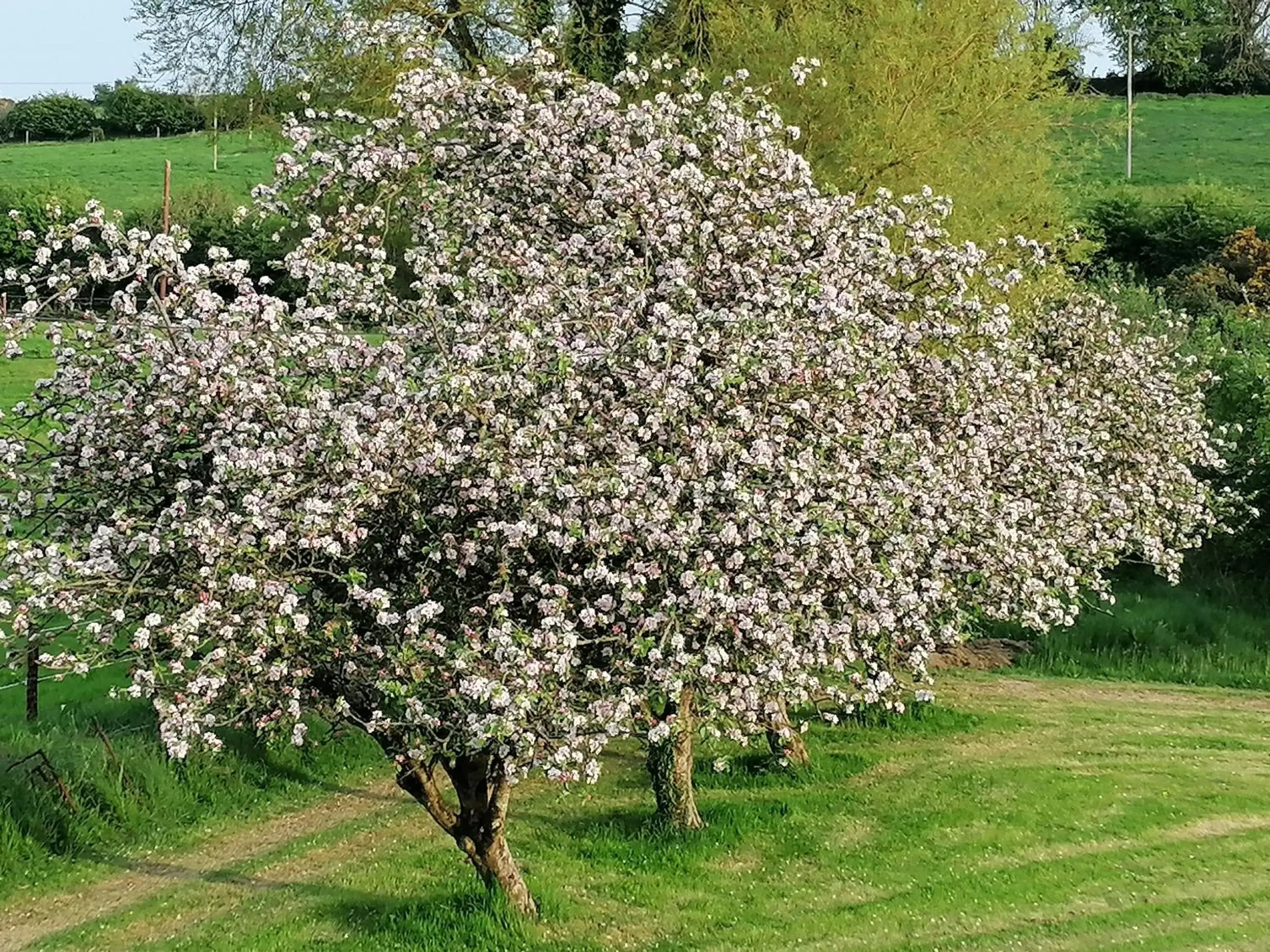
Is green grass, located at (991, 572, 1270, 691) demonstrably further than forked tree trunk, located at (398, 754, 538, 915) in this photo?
Yes

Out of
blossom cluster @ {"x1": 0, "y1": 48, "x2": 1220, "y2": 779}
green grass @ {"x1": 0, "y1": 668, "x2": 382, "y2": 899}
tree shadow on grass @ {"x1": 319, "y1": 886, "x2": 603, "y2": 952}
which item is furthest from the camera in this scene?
green grass @ {"x1": 0, "y1": 668, "x2": 382, "y2": 899}

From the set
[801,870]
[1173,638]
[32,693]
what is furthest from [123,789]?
[1173,638]

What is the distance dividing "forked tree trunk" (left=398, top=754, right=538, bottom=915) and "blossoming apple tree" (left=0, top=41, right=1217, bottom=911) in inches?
1.2

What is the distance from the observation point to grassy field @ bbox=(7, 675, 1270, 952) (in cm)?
847

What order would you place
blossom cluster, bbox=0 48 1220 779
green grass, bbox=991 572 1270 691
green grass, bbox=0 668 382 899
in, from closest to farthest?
blossom cluster, bbox=0 48 1220 779 → green grass, bbox=0 668 382 899 → green grass, bbox=991 572 1270 691

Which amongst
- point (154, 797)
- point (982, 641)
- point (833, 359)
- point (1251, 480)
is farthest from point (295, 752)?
point (1251, 480)

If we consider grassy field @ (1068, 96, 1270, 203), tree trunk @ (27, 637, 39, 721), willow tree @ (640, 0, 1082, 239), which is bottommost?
tree trunk @ (27, 637, 39, 721)

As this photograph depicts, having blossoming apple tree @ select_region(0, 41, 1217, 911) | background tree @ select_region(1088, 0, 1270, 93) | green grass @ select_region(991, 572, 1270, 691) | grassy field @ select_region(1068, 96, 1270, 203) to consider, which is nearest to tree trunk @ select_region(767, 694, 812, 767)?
blossoming apple tree @ select_region(0, 41, 1217, 911)

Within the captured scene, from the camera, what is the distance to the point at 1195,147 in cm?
5572

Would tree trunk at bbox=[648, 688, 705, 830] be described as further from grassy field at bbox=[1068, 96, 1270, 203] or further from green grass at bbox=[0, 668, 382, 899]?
grassy field at bbox=[1068, 96, 1270, 203]

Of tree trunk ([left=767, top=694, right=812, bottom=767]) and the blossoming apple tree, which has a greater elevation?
the blossoming apple tree

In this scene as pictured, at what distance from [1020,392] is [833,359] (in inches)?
165

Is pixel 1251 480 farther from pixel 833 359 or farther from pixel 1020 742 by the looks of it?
pixel 833 359

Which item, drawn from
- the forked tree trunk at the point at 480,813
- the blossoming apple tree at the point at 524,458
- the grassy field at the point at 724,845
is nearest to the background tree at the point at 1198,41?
the grassy field at the point at 724,845
